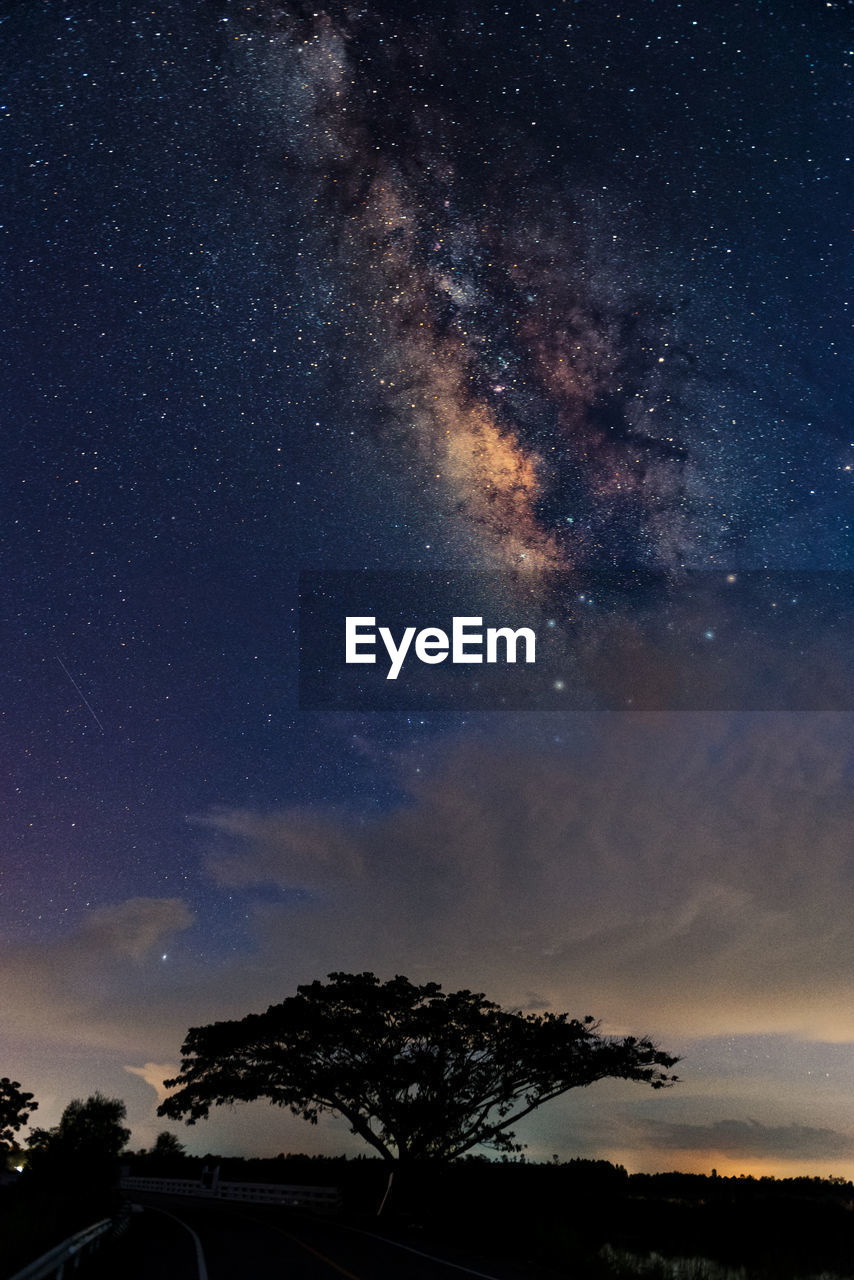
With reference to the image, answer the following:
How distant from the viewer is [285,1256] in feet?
58.0

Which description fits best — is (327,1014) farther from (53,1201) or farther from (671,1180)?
(671,1180)

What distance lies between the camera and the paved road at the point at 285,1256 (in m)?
14.9

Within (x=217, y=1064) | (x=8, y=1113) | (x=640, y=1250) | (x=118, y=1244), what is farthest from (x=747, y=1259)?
(x=8, y=1113)

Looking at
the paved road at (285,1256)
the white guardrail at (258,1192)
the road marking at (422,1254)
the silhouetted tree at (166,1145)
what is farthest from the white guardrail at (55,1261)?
the silhouetted tree at (166,1145)

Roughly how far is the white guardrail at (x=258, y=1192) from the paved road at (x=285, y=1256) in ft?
41.7

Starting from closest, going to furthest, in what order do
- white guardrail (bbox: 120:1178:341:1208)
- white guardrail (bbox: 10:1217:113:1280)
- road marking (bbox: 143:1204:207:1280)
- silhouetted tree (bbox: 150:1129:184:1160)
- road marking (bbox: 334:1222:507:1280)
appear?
white guardrail (bbox: 10:1217:113:1280) → road marking (bbox: 143:1204:207:1280) → road marking (bbox: 334:1222:507:1280) → white guardrail (bbox: 120:1178:341:1208) → silhouetted tree (bbox: 150:1129:184:1160)

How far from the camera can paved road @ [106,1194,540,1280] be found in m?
14.9

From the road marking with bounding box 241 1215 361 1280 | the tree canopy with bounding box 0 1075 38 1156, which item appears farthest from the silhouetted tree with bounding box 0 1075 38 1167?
the road marking with bounding box 241 1215 361 1280

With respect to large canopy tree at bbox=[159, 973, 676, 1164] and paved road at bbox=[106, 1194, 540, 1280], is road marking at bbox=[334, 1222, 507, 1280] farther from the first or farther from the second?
large canopy tree at bbox=[159, 973, 676, 1164]

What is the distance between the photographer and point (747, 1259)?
19656 millimetres

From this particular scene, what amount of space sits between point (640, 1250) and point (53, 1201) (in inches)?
467

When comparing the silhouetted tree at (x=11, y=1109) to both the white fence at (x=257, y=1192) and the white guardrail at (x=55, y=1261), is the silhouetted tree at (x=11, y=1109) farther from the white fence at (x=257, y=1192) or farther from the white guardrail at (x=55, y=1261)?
the white guardrail at (x=55, y=1261)

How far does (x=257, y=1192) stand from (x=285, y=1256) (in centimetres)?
3233

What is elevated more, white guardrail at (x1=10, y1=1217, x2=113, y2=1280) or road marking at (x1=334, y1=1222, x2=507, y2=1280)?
white guardrail at (x1=10, y1=1217, x2=113, y2=1280)
